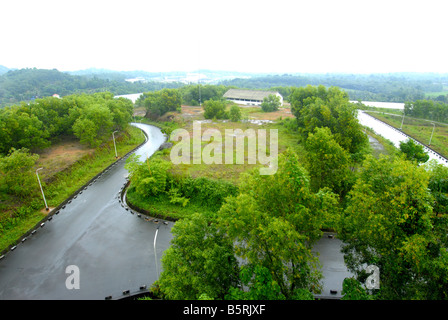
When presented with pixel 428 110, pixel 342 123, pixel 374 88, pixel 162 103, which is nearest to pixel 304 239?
pixel 342 123

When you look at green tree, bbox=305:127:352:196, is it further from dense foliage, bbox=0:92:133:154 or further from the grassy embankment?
dense foliage, bbox=0:92:133:154

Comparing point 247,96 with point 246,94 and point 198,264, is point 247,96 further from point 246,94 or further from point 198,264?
point 198,264

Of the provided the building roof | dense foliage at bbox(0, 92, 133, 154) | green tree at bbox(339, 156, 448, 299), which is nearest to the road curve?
green tree at bbox(339, 156, 448, 299)

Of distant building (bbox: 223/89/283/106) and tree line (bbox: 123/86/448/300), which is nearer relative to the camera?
tree line (bbox: 123/86/448/300)

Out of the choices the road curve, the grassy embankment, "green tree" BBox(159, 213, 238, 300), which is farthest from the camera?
the grassy embankment
